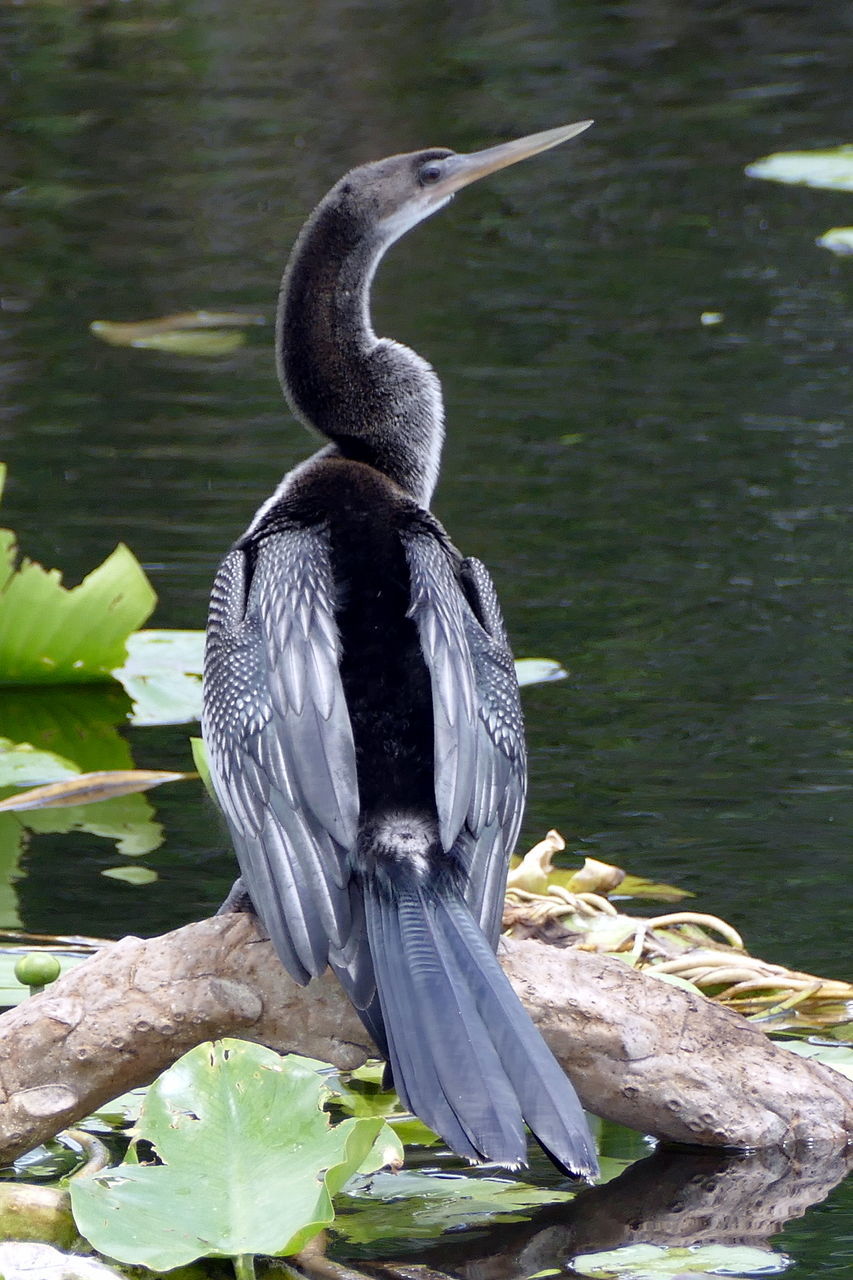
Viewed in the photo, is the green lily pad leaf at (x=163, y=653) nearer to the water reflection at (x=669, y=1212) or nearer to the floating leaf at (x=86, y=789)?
the floating leaf at (x=86, y=789)

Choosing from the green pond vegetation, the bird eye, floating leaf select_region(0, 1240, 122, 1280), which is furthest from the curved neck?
floating leaf select_region(0, 1240, 122, 1280)

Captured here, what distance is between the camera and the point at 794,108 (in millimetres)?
10477

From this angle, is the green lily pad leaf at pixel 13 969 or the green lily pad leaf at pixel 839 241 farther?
the green lily pad leaf at pixel 839 241

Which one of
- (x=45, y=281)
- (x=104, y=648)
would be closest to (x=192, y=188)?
(x=45, y=281)

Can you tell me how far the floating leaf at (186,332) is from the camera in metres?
7.53

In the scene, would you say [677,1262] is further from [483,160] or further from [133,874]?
[483,160]

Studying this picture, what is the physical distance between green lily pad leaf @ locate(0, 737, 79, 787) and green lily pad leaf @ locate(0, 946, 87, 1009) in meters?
1.01

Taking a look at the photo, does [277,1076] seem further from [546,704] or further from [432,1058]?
[546,704]

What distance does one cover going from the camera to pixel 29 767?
4.61 meters

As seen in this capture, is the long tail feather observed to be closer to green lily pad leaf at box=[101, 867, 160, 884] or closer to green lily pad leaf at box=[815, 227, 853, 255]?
green lily pad leaf at box=[101, 867, 160, 884]

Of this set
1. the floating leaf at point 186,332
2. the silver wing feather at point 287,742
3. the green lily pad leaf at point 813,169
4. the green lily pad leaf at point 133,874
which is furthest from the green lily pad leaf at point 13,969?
the green lily pad leaf at point 813,169

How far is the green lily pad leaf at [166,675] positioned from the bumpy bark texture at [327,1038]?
2.10 meters

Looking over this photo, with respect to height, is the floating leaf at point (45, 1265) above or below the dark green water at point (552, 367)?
above

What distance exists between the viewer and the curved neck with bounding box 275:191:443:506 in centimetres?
368
